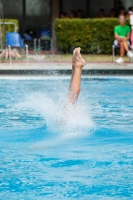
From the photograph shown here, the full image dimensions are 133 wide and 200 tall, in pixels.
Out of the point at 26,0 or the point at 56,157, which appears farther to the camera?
the point at 26,0

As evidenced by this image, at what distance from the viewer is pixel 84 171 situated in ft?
24.8

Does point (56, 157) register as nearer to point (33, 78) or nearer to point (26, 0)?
point (33, 78)

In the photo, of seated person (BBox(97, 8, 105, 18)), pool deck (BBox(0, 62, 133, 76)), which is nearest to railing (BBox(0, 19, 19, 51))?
seated person (BBox(97, 8, 105, 18))

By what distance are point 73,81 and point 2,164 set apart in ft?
5.94

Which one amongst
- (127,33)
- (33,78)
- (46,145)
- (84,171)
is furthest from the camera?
(127,33)

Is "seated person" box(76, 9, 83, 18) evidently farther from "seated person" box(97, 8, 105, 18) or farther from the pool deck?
the pool deck

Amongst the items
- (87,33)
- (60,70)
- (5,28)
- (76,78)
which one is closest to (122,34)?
(87,33)

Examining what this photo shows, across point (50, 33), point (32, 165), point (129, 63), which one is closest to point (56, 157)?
point (32, 165)

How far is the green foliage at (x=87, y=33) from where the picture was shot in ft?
74.8

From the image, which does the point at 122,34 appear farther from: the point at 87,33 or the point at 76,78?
the point at 76,78

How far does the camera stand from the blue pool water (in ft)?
22.6

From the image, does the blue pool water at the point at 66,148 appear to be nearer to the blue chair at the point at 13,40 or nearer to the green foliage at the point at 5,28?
the blue chair at the point at 13,40

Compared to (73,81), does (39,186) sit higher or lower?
lower

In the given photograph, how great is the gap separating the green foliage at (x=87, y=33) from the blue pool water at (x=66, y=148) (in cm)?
898
